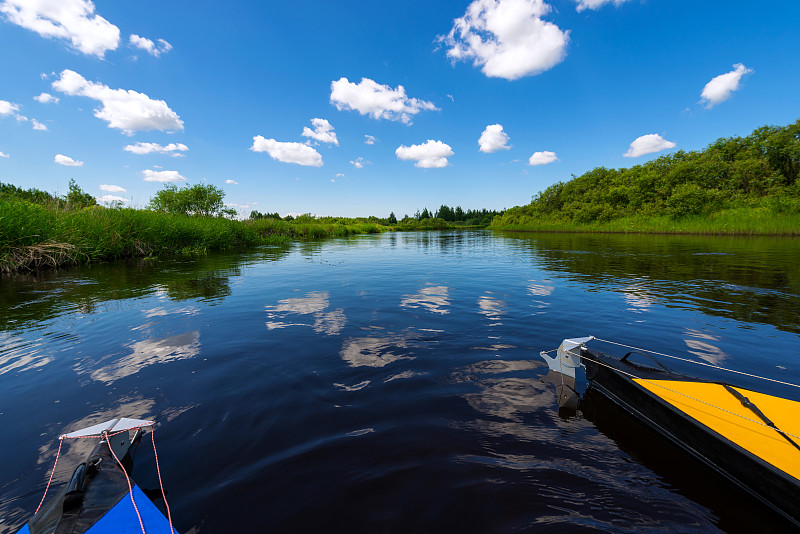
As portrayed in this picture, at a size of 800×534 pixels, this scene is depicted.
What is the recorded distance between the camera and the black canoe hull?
223cm

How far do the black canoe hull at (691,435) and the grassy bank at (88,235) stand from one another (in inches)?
892

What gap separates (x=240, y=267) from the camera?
57.4 ft

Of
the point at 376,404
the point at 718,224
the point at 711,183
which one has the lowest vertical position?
the point at 376,404

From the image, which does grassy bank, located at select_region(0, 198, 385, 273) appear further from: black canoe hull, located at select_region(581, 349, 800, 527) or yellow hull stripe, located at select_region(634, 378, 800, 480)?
yellow hull stripe, located at select_region(634, 378, 800, 480)

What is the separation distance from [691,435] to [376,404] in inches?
135

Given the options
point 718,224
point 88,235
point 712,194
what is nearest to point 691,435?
point 88,235

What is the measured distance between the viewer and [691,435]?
2.92m

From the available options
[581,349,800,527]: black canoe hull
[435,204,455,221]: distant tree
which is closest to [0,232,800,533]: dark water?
[581,349,800,527]: black canoe hull

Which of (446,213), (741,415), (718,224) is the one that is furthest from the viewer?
(446,213)

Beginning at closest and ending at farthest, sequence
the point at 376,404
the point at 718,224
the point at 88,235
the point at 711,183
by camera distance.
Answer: the point at 376,404 < the point at 88,235 < the point at 718,224 < the point at 711,183

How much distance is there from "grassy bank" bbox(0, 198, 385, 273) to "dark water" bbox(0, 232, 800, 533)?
22.9ft

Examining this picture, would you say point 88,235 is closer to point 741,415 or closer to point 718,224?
point 741,415

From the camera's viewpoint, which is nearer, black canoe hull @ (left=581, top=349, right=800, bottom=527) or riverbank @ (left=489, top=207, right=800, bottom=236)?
black canoe hull @ (left=581, top=349, right=800, bottom=527)

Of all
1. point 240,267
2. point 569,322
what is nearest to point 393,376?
point 569,322
